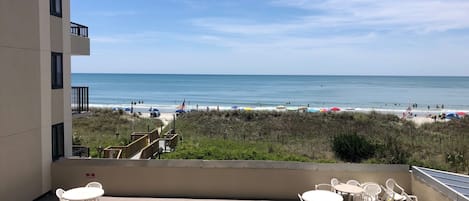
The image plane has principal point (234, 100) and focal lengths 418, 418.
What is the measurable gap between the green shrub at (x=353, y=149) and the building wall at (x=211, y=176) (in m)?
7.17

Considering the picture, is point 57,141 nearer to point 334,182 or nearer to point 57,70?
point 57,70

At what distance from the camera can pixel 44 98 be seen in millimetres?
8594

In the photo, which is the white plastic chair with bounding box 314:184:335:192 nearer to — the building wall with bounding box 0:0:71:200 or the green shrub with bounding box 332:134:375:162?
the building wall with bounding box 0:0:71:200

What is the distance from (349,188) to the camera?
7.76 metres

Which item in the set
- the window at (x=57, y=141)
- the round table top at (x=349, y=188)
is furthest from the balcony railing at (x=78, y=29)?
the round table top at (x=349, y=188)

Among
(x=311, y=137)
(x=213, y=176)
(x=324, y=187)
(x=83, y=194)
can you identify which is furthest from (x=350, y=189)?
(x=311, y=137)

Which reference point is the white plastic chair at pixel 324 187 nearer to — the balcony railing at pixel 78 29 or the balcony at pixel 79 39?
the balcony at pixel 79 39

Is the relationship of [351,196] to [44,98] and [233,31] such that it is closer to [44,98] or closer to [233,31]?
[44,98]

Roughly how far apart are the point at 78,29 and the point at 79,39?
0.47 meters

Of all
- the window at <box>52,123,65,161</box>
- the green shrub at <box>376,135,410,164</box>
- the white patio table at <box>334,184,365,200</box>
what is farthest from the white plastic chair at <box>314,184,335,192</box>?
the green shrub at <box>376,135,410,164</box>

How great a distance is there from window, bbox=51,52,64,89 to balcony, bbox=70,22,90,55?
103cm

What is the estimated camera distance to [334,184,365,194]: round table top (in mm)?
7575

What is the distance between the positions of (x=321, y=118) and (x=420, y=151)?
49.0 ft

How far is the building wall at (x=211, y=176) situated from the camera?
8445 millimetres
